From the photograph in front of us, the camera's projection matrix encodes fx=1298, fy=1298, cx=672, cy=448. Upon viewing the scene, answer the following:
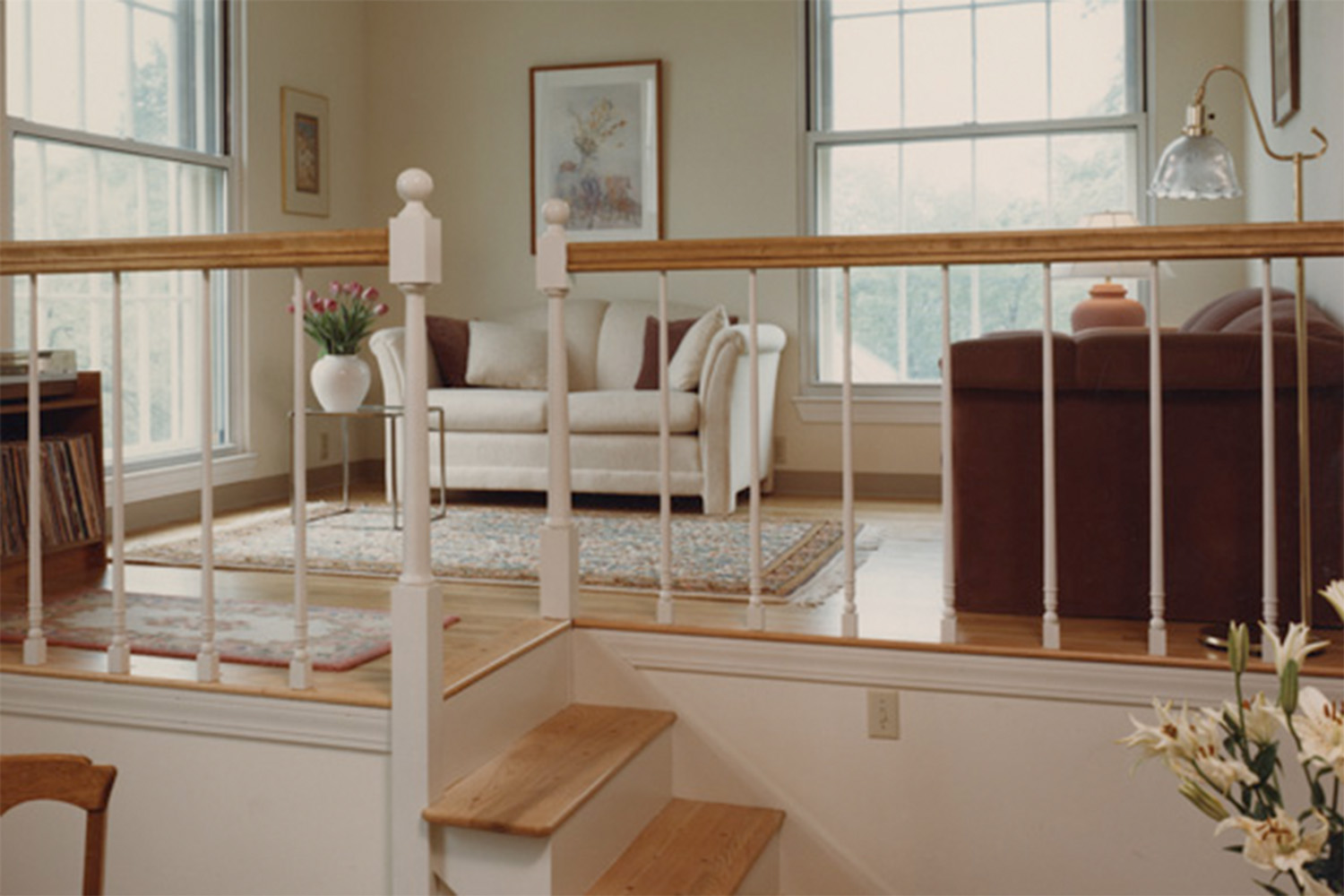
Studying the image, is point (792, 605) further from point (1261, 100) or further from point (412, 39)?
point (412, 39)

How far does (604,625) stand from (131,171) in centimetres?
329

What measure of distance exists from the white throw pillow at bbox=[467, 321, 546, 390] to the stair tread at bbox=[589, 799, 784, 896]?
321 cm

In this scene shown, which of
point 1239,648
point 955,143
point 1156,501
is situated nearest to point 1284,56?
point 955,143

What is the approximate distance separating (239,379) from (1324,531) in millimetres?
4400

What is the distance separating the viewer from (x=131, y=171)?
5168 mm

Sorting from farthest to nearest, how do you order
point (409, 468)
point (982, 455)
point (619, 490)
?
point (619, 490) < point (982, 455) < point (409, 468)

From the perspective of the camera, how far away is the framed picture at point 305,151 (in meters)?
6.01

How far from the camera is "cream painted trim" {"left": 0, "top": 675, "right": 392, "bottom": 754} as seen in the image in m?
2.60

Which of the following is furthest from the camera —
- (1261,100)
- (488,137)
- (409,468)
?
(488,137)

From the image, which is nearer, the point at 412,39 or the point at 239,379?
the point at 239,379

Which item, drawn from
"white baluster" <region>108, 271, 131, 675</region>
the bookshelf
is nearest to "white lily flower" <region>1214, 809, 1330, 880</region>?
"white baluster" <region>108, 271, 131, 675</region>

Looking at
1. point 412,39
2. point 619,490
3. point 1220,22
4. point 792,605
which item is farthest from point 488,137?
point 792,605

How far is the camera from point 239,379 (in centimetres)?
573

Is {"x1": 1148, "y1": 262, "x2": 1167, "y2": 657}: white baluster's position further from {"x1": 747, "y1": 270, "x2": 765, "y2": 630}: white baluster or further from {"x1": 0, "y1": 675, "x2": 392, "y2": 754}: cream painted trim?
{"x1": 0, "y1": 675, "x2": 392, "y2": 754}: cream painted trim
